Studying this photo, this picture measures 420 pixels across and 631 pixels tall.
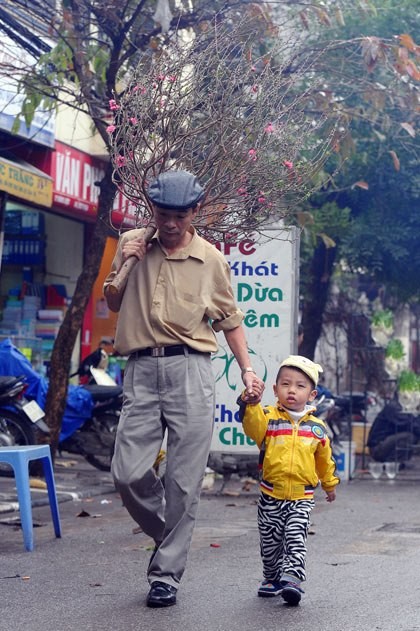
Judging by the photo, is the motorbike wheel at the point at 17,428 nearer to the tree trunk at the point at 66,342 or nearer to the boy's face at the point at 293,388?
the tree trunk at the point at 66,342

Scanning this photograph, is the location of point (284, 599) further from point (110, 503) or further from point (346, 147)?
point (346, 147)

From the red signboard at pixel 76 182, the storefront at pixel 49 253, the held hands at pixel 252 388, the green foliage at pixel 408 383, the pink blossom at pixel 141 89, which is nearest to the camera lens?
the held hands at pixel 252 388

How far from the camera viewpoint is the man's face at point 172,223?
5.49m

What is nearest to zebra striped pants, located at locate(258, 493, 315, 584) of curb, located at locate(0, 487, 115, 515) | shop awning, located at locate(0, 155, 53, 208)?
curb, located at locate(0, 487, 115, 515)

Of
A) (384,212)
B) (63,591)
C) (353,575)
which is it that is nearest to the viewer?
(63,591)

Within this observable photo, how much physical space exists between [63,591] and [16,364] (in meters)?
5.71

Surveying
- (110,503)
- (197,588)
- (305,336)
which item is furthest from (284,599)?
(305,336)

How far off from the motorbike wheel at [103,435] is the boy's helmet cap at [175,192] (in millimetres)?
6418

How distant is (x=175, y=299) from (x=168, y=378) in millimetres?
378

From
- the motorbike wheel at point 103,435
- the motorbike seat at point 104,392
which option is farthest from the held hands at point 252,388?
the motorbike seat at point 104,392

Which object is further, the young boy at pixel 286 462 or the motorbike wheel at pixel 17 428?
the motorbike wheel at pixel 17 428

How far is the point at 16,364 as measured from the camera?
11305 millimetres

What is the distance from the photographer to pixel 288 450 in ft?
18.6

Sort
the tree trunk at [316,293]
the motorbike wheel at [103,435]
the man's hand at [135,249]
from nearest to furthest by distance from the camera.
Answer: the man's hand at [135,249]
the motorbike wheel at [103,435]
the tree trunk at [316,293]
